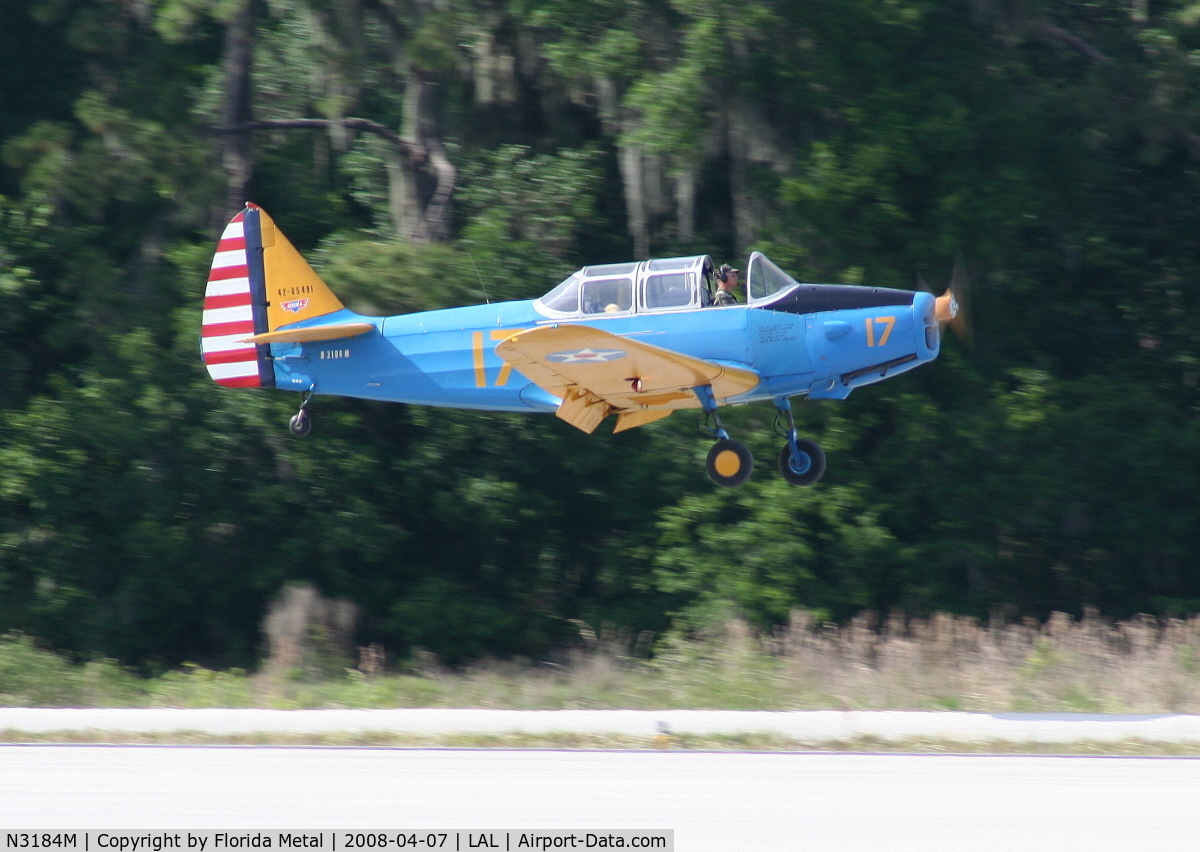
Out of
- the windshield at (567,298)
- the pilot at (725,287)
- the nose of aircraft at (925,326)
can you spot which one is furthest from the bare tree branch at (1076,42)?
the windshield at (567,298)

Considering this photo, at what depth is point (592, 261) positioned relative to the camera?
57.2 feet

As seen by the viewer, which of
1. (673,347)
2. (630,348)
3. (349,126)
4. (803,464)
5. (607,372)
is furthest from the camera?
(349,126)

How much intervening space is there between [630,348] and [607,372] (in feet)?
1.84

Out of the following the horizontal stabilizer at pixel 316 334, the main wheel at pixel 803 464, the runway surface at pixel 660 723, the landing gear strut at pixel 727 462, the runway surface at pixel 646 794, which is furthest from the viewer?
the horizontal stabilizer at pixel 316 334

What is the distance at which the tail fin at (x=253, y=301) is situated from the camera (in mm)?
13016

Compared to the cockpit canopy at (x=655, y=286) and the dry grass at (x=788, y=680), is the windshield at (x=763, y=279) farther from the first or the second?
the dry grass at (x=788, y=680)

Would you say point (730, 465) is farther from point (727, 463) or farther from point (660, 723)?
point (660, 723)

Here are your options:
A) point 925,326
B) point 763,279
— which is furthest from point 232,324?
point 925,326

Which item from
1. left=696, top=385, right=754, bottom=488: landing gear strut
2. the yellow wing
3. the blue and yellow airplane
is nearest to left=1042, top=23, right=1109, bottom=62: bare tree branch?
the blue and yellow airplane

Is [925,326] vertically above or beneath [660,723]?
above

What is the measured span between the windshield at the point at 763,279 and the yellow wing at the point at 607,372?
2.41 feet

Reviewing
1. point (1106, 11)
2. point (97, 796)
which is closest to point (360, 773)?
point (97, 796)

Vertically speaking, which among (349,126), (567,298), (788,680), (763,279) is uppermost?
(349,126)

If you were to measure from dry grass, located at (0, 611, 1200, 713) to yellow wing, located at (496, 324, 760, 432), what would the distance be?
2674mm
